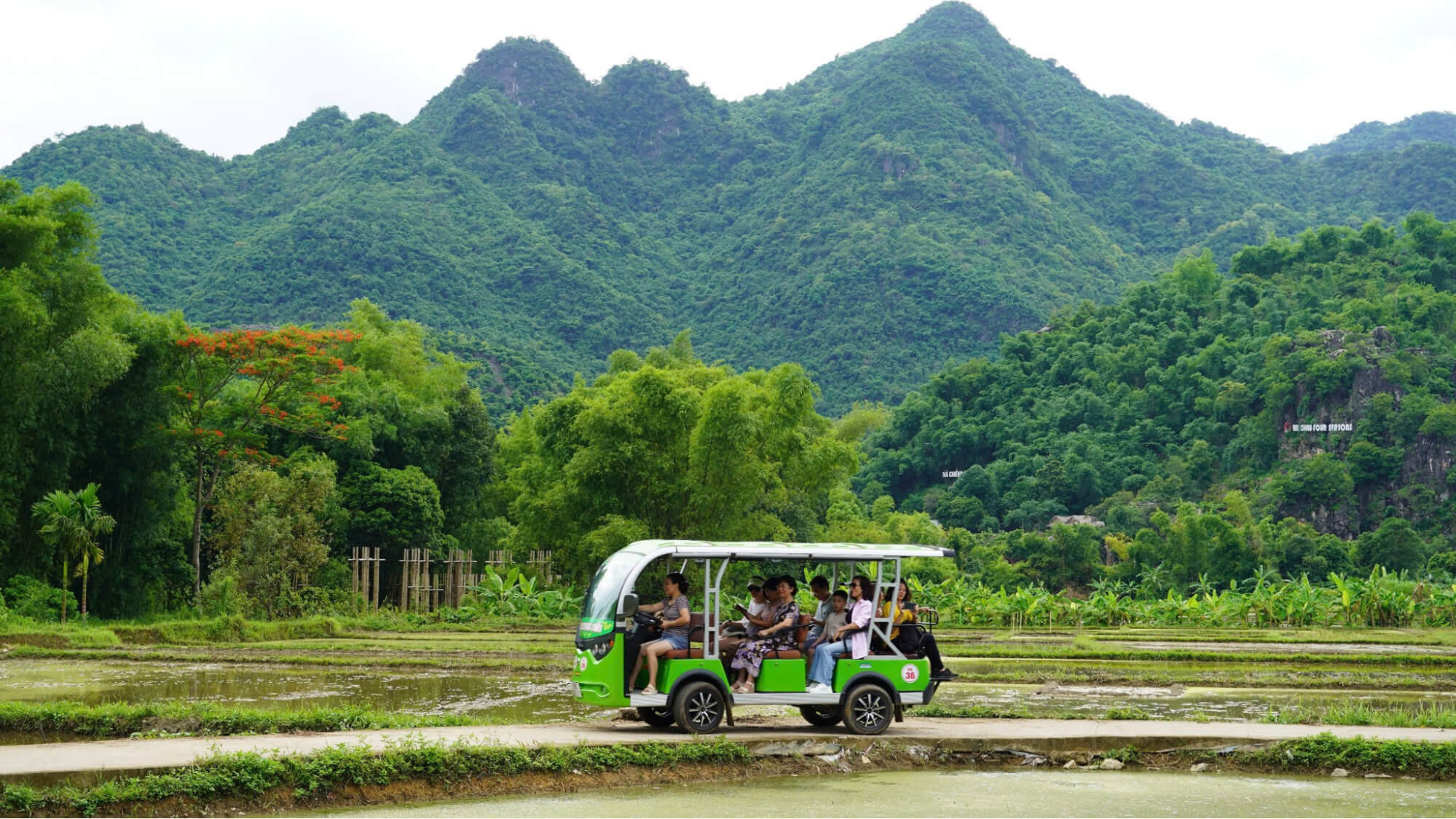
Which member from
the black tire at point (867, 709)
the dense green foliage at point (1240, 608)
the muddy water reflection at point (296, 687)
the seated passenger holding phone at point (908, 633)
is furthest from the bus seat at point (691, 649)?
the dense green foliage at point (1240, 608)

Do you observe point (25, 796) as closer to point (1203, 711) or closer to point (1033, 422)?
point (1203, 711)

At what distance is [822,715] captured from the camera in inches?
568

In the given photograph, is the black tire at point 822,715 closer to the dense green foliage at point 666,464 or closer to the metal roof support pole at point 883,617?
the metal roof support pole at point 883,617

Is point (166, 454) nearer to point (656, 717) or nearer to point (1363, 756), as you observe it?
point (656, 717)

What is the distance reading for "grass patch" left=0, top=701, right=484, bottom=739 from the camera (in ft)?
43.1

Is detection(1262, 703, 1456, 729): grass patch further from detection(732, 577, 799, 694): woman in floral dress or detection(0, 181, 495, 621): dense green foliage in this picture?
detection(0, 181, 495, 621): dense green foliage

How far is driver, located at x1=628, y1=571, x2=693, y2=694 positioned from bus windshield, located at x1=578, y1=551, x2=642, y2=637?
44 centimetres

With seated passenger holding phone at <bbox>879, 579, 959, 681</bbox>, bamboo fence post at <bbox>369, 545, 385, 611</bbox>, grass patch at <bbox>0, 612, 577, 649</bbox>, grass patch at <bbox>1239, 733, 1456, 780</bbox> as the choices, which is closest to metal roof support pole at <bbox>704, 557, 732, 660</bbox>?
seated passenger holding phone at <bbox>879, 579, 959, 681</bbox>

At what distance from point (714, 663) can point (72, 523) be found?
2133 cm

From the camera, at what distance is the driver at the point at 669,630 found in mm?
13125

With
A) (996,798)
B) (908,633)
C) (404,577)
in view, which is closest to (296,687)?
(908,633)

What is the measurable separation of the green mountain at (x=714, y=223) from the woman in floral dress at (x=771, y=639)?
237ft

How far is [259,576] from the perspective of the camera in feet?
116

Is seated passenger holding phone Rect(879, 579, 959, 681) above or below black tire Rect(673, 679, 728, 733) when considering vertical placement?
above
